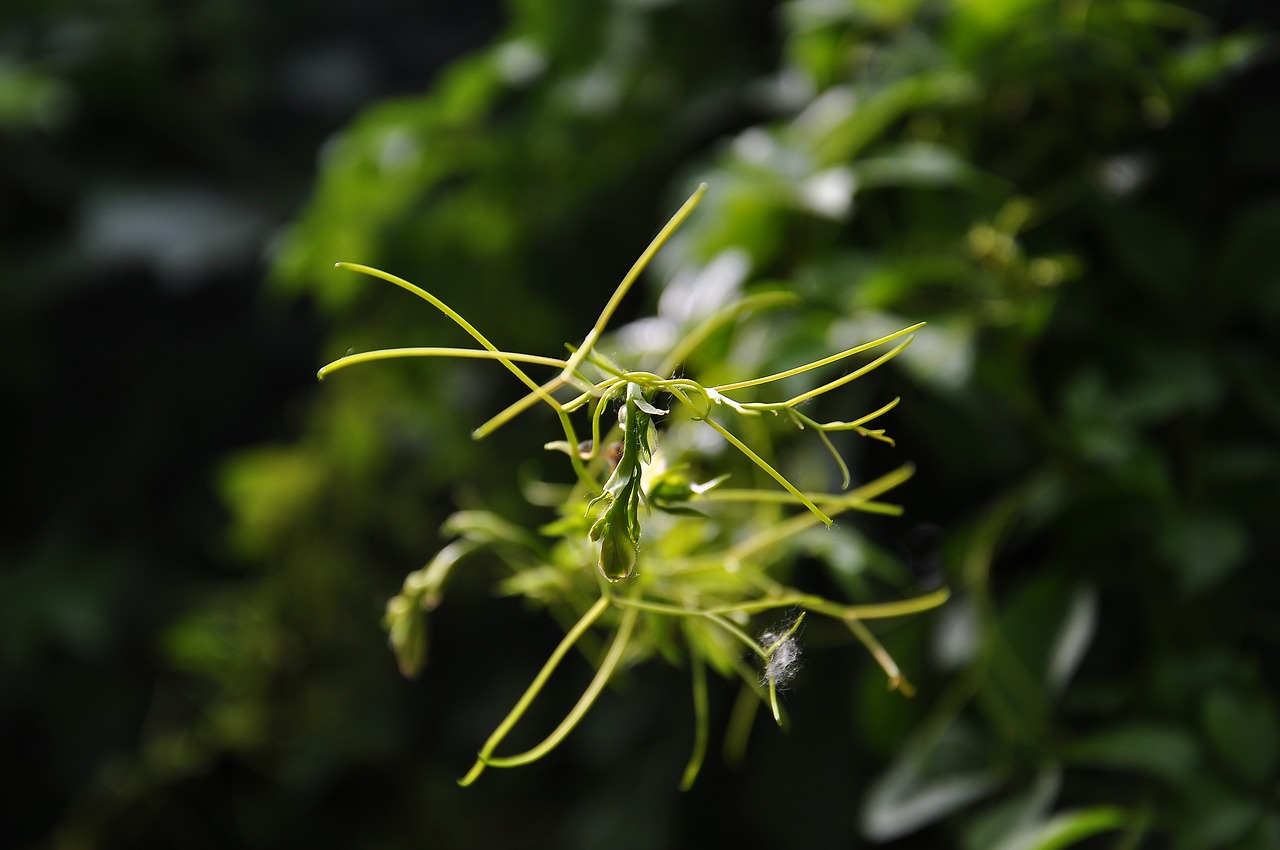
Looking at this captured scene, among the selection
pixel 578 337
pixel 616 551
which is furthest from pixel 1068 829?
pixel 578 337

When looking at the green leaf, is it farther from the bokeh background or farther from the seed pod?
the seed pod

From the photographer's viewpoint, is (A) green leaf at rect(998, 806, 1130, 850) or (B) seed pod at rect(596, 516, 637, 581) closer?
(B) seed pod at rect(596, 516, 637, 581)

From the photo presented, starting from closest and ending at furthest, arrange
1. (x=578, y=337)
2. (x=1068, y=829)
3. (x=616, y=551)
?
(x=616, y=551), (x=1068, y=829), (x=578, y=337)

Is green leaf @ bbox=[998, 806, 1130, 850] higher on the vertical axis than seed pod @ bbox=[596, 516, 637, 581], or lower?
lower

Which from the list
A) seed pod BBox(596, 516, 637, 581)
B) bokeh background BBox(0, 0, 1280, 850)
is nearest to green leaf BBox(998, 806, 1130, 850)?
bokeh background BBox(0, 0, 1280, 850)

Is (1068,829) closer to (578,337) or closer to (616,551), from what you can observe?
(616,551)

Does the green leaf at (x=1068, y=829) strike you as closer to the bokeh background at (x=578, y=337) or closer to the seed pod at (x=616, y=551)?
the bokeh background at (x=578, y=337)

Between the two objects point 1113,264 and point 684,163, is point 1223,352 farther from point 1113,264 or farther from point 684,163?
point 684,163

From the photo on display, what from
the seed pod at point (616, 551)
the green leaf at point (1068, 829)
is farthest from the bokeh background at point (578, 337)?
the seed pod at point (616, 551)
